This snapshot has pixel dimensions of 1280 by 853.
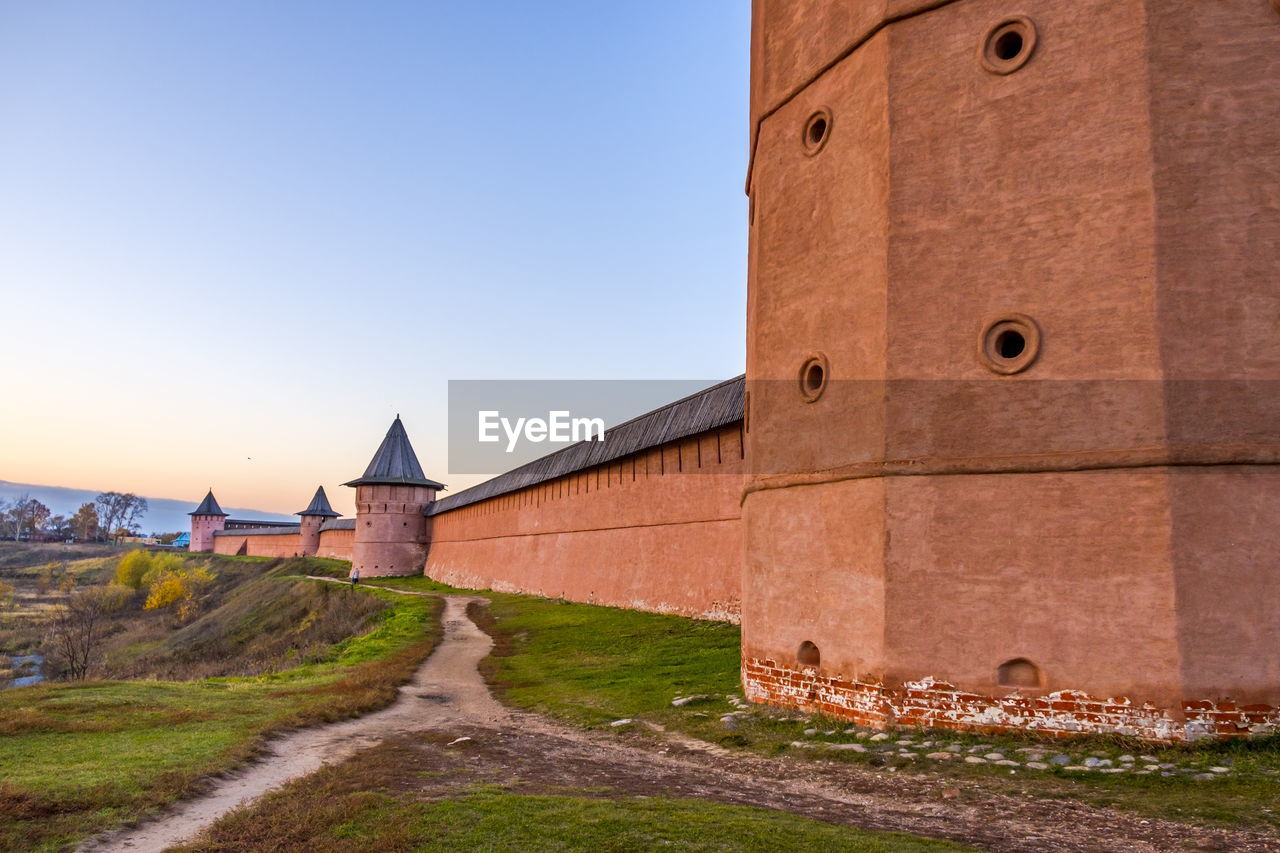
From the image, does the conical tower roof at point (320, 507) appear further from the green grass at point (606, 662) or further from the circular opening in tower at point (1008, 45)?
the circular opening in tower at point (1008, 45)

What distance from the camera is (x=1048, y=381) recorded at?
589 centimetres

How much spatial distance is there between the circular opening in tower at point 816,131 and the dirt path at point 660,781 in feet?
17.6

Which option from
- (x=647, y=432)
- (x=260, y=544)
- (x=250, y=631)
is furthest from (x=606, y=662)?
(x=260, y=544)

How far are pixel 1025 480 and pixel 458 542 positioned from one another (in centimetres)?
2733

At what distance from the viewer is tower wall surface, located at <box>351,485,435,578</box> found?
3478 centimetres

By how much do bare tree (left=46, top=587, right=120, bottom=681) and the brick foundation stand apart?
1383 centimetres

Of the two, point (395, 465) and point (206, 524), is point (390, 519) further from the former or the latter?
point (206, 524)

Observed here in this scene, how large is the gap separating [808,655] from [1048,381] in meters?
2.96

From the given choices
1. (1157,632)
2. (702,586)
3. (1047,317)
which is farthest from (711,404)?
(1157,632)

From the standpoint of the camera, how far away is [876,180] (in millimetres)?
6867

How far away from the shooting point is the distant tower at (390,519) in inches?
1372

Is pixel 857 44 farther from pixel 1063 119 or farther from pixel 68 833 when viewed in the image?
pixel 68 833

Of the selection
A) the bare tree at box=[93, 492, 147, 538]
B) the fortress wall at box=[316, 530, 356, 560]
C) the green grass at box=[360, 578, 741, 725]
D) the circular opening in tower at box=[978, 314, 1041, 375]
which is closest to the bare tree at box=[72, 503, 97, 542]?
the bare tree at box=[93, 492, 147, 538]

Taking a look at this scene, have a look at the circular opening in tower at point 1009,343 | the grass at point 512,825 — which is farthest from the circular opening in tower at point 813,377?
the grass at point 512,825
